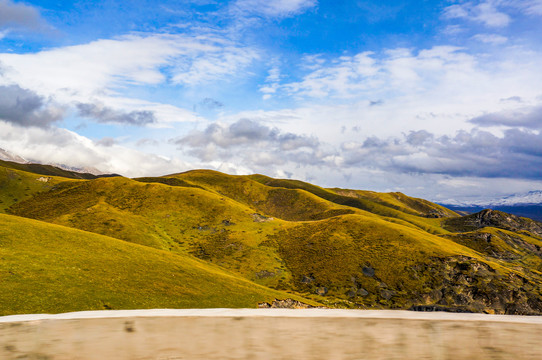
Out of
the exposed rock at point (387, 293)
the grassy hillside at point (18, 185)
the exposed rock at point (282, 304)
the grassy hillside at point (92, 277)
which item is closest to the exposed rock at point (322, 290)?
the exposed rock at point (387, 293)

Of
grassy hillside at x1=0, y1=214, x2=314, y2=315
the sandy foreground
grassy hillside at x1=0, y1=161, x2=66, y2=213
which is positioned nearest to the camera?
the sandy foreground

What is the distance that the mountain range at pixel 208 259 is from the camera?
36875mm

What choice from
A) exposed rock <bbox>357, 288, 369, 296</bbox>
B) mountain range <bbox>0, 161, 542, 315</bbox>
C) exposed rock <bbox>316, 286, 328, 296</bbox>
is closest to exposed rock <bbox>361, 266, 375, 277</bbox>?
mountain range <bbox>0, 161, 542, 315</bbox>

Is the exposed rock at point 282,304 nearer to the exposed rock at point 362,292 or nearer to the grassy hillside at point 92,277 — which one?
the grassy hillside at point 92,277

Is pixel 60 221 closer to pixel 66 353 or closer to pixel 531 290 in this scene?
pixel 66 353

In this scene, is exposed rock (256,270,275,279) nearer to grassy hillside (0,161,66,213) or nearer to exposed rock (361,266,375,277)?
exposed rock (361,266,375,277)

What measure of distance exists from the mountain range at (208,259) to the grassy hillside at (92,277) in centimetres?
16

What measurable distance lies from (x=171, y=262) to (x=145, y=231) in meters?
47.2

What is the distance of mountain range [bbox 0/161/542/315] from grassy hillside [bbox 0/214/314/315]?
6.3 inches

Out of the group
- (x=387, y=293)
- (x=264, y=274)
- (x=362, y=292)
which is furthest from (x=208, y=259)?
(x=387, y=293)

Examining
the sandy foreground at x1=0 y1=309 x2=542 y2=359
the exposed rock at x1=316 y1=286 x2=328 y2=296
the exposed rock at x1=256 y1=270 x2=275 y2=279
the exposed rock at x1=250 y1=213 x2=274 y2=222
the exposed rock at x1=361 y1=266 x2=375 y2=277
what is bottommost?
the exposed rock at x1=316 y1=286 x2=328 y2=296

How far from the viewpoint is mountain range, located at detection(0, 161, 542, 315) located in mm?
36875

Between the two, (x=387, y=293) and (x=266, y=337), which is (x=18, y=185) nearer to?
(x=387, y=293)

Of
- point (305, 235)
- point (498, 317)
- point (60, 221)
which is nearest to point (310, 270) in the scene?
point (305, 235)
